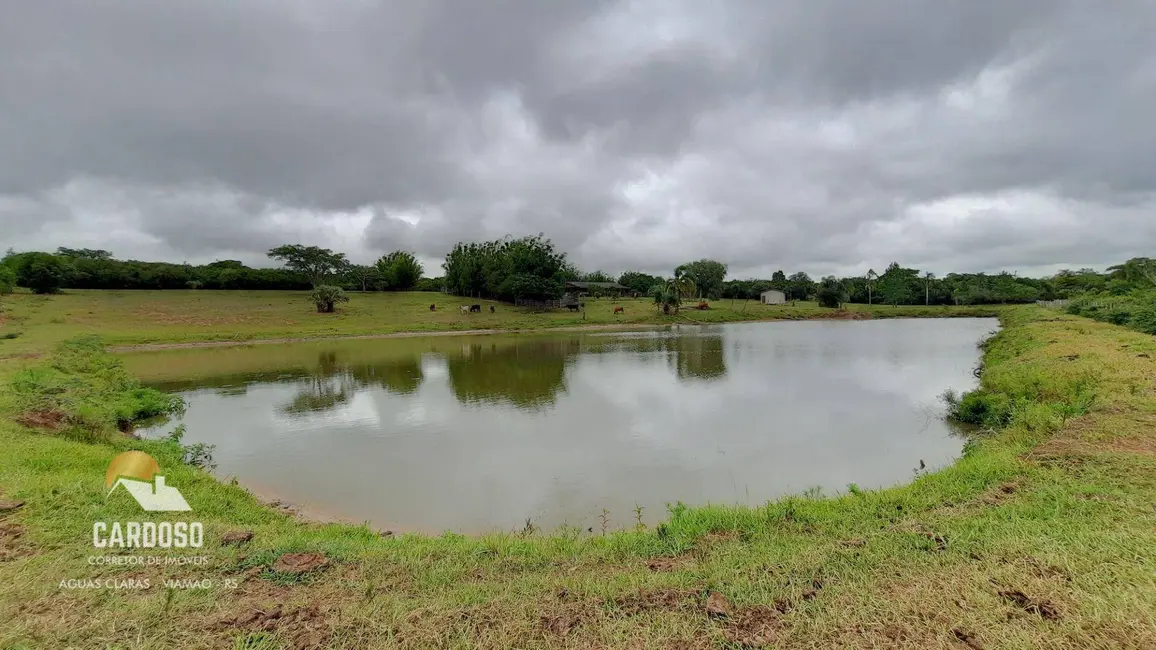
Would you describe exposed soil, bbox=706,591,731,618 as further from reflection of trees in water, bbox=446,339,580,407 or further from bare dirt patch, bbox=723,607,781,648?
reflection of trees in water, bbox=446,339,580,407

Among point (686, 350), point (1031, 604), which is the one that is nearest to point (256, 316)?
point (686, 350)

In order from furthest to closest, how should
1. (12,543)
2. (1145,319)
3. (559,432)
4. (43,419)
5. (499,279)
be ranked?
(499,279)
(1145,319)
(559,432)
(43,419)
(12,543)

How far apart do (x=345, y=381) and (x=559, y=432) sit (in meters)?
13.3

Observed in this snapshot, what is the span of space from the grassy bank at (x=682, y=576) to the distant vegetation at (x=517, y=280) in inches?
1379

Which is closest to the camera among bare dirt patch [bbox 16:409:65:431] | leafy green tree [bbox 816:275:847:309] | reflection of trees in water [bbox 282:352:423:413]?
bare dirt patch [bbox 16:409:65:431]

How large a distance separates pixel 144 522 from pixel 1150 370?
18.7 metres

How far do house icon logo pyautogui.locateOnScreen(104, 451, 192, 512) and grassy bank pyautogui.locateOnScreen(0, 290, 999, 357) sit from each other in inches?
988

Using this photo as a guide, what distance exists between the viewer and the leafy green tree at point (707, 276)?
292ft

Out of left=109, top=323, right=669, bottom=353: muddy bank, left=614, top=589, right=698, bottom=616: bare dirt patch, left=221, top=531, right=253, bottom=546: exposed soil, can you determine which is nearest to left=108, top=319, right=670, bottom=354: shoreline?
left=109, top=323, right=669, bottom=353: muddy bank

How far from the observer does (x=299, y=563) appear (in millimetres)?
4656

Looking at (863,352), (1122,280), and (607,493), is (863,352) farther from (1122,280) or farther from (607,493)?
(1122,280)

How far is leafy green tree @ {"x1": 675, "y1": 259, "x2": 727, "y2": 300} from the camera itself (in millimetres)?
89125

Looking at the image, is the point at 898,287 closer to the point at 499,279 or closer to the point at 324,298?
the point at 499,279

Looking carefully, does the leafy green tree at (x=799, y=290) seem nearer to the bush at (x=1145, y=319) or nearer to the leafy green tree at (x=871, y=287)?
the leafy green tree at (x=871, y=287)
